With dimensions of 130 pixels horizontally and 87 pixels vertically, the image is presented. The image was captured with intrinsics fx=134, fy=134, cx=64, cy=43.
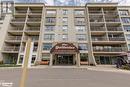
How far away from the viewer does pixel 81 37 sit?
34188mm

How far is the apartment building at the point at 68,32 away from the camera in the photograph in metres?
31.5

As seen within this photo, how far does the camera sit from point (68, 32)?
114ft

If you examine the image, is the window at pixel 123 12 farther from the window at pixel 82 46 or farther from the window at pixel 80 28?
the window at pixel 82 46

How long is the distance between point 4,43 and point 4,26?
473 cm

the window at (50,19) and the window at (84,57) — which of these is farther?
the window at (50,19)

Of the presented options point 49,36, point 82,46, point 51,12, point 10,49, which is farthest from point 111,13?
point 10,49

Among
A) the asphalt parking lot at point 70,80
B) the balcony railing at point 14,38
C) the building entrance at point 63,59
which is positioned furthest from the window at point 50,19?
the asphalt parking lot at point 70,80

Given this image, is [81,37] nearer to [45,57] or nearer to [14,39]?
[45,57]

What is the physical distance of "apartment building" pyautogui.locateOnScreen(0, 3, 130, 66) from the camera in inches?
1239

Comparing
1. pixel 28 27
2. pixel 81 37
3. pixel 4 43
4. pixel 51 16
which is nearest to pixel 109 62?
pixel 81 37

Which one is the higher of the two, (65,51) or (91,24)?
(91,24)

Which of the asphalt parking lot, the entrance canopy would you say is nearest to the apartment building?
the entrance canopy

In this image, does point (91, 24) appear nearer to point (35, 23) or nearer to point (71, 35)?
point (71, 35)

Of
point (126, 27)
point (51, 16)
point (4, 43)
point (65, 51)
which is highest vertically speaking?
point (51, 16)
